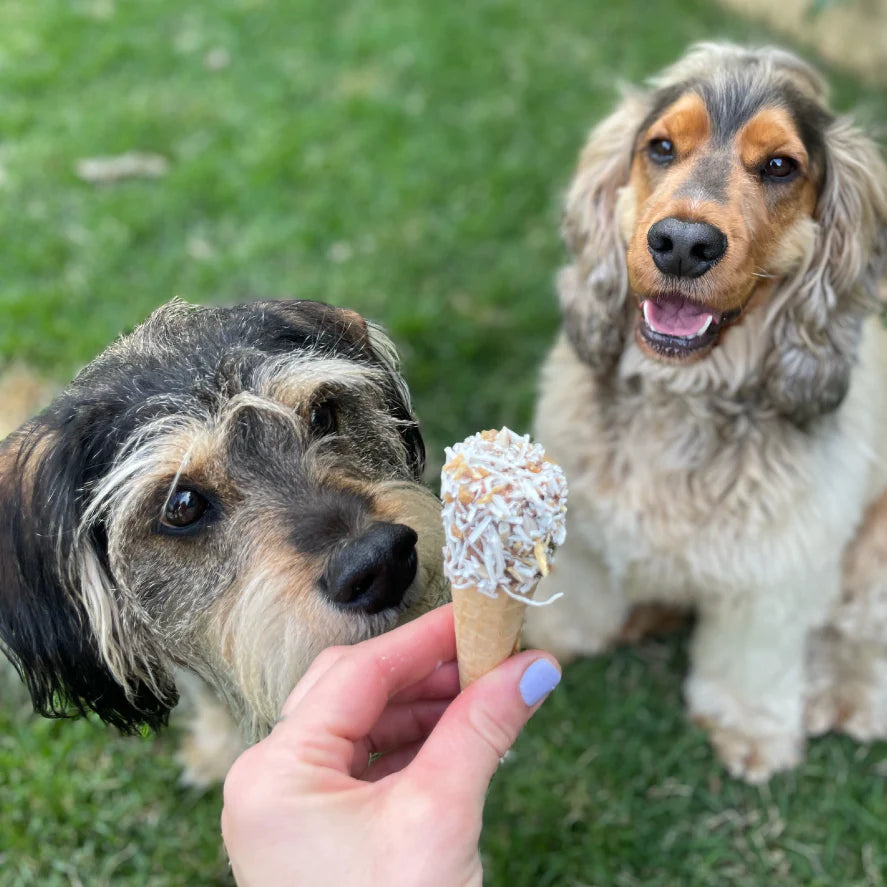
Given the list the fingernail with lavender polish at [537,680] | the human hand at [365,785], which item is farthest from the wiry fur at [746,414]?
the human hand at [365,785]

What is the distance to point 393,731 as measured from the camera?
7.04 ft

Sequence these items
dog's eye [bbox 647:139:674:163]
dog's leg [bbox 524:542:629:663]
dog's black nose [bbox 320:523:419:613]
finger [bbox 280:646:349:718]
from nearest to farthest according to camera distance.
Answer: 1. finger [bbox 280:646:349:718]
2. dog's black nose [bbox 320:523:419:613]
3. dog's eye [bbox 647:139:674:163]
4. dog's leg [bbox 524:542:629:663]

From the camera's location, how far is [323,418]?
2.27 m

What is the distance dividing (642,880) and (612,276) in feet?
7.19

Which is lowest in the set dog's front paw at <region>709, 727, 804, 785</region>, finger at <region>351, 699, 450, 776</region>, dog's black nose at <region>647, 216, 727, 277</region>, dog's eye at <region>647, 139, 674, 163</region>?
dog's front paw at <region>709, 727, 804, 785</region>

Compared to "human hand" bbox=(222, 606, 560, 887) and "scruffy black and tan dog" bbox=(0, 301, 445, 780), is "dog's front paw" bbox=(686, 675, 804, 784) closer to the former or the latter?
"scruffy black and tan dog" bbox=(0, 301, 445, 780)

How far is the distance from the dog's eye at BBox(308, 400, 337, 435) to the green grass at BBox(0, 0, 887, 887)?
1.72 m

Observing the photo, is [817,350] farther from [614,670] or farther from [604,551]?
[614,670]

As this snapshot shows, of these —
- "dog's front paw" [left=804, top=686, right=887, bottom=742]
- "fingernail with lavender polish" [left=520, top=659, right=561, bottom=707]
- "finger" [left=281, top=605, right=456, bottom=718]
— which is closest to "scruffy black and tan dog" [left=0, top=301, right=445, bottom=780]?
"finger" [left=281, top=605, right=456, bottom=718]

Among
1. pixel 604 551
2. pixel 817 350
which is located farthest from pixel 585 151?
pixel 604 551

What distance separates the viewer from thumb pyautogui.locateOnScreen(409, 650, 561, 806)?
5.17 feet

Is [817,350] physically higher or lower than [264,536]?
higher

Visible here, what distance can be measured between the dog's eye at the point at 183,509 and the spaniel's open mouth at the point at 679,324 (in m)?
1.33

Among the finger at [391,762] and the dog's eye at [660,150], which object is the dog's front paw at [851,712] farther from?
the dog's eye at [660,150]
